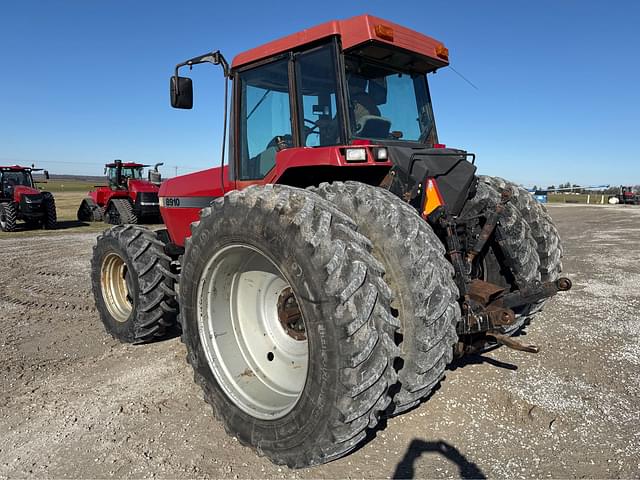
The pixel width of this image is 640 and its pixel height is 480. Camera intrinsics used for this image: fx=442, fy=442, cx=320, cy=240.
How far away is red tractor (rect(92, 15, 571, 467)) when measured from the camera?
213 cm

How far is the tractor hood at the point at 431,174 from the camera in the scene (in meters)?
2.96

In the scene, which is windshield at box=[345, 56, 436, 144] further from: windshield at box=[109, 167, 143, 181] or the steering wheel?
windshield at box=[109, 167, 143, 181]

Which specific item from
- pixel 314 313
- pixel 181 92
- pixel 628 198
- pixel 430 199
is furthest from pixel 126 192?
pixel 628 198

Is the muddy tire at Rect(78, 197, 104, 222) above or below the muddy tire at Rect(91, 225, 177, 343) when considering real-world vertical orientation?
above

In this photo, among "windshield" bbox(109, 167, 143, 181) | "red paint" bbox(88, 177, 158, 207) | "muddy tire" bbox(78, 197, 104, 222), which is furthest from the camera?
"muddy tire" bbox(78, 197, 104, 222)

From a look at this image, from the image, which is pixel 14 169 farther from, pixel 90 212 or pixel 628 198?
pixel 628 198

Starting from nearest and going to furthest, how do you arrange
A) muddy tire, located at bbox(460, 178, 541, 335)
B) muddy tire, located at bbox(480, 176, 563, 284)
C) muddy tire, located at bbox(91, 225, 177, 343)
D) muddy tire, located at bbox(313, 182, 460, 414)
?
muddy tire, located at bbox(313, 182, 460, 414) → muddy tire, located at bbox(460, 178, 541, 335) → muddy tire, located at bbox(480, 176, 563, 284) → muddy tire, located at bbox(91, 225, 177, 343)

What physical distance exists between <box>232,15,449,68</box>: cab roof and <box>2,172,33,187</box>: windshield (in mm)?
17290

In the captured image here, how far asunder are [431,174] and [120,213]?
16320mm

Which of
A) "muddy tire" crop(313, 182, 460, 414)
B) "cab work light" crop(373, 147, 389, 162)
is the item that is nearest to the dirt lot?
"muddy tire" crop(313, 182, 460, 414)

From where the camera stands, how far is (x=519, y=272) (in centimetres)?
330

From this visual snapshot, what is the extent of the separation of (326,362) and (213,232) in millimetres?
1096

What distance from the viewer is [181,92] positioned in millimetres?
3918

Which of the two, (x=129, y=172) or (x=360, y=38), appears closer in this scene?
(x=360, y=38)
